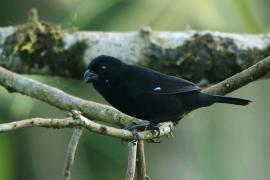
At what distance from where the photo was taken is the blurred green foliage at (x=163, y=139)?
7.36 m

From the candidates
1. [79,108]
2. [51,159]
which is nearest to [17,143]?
[51,159]

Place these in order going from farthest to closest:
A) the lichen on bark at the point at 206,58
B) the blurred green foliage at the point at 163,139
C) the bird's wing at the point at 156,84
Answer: the blurred green foliage at the point at 163,139, the lichen on bark at the point at 206,58, the bird's wing at the point at 156,84

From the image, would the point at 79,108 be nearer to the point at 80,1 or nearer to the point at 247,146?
the point at 80,1

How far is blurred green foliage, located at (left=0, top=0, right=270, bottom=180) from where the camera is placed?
7.36m

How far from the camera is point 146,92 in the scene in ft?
15.2

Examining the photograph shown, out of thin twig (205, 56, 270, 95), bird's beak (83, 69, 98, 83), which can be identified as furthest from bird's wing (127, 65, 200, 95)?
thin twig (205, 56, 270, 95)

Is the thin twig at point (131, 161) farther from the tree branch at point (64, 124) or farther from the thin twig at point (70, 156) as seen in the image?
the thin twig at point (70, 156)

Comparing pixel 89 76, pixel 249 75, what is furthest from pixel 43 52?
pixel 249 75

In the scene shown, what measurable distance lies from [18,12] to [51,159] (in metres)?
1.83

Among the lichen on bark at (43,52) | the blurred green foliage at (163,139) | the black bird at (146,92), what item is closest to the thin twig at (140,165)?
the black bird at (146,92)

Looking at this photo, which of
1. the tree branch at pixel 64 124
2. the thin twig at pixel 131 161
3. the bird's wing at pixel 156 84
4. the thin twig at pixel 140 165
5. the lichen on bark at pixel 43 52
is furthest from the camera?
the lichen on bark at pixel 43 52

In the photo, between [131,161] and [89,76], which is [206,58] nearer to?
[89,76]

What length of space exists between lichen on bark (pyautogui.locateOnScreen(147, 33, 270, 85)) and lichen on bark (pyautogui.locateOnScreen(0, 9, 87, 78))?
1.82 ft

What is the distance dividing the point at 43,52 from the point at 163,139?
3.74 m
